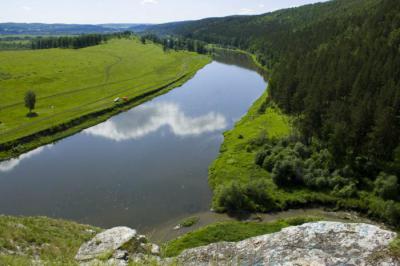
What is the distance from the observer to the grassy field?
215ft

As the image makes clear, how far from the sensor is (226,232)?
32031 millimetres

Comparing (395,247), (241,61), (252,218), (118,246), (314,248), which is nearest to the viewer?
(395,247)

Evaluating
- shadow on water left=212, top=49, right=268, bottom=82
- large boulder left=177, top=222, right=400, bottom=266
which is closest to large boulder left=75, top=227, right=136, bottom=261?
large boulder left=177, top=222, right=400, bottom=266

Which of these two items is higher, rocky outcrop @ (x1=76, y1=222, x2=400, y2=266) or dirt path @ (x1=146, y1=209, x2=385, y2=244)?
rocky outcrop @ (x1=76, y1=222, x2=400, y2=266)

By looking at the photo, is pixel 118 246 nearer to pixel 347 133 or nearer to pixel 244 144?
pixel 347 133

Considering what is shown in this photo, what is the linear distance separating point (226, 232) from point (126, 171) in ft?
73.1

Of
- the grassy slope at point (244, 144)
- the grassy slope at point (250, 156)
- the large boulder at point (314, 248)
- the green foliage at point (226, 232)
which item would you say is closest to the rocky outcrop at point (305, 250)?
the large boulder at point (314, 248)

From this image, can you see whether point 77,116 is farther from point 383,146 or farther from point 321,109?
point 383,146

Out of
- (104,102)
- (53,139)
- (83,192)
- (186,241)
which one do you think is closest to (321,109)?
(186,241)

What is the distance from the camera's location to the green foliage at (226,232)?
30266 millimetres

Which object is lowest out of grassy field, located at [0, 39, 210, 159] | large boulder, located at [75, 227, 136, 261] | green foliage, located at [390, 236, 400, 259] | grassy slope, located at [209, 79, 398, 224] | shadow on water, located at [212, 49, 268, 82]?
grassy slope, located at [209, 79, 398, 224]

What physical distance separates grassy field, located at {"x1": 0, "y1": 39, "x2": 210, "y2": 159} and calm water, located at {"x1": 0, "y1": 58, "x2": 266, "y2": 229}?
224 inches

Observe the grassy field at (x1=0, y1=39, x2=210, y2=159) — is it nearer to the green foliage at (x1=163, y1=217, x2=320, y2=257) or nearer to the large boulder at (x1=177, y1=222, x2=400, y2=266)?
the green foliage at (x1=163, y1=217, x2=320, y2=257)

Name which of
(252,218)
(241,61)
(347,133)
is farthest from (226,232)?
(241,61)
